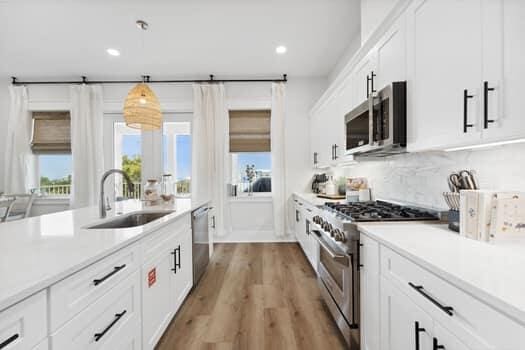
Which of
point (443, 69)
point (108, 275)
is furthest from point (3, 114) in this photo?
→ point (443, 69)

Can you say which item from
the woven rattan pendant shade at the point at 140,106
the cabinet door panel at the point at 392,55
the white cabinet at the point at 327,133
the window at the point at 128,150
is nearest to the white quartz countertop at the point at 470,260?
the cabinet door panel at the point at 392,55

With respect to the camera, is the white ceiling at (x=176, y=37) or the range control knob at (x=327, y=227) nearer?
the range control knob at (x=327, y=227)

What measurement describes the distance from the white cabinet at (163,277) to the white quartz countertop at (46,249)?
0.20 metres

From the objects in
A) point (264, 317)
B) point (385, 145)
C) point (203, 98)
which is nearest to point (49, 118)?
point (203, 98)

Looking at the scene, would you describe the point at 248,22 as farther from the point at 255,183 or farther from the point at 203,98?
the point at 255,183

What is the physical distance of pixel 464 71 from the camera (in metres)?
1.15

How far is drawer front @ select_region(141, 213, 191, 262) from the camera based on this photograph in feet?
5.13

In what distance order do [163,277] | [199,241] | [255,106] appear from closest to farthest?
[163,277], [199,241], [255,106]

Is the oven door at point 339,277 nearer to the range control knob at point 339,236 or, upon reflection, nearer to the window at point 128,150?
the range control knob at point 339,236

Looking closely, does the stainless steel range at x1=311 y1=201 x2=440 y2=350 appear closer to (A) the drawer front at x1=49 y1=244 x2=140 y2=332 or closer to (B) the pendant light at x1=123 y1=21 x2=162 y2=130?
(A) the drawer front at x1=49 y1=244 x2=140 y2=332

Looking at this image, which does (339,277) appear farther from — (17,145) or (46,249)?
(17,145)

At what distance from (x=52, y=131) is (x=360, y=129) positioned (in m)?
5.42

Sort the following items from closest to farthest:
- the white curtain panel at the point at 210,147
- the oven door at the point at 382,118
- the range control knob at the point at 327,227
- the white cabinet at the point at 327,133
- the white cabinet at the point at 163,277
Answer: the white cabinet at the point at 163,277, the oven door at the point at 382,118, the range control knob at the point at 327,227, the white cabinet at the point at 327,133, the white curtain panel at the point at 210,147

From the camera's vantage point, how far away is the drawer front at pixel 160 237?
5.13ft
